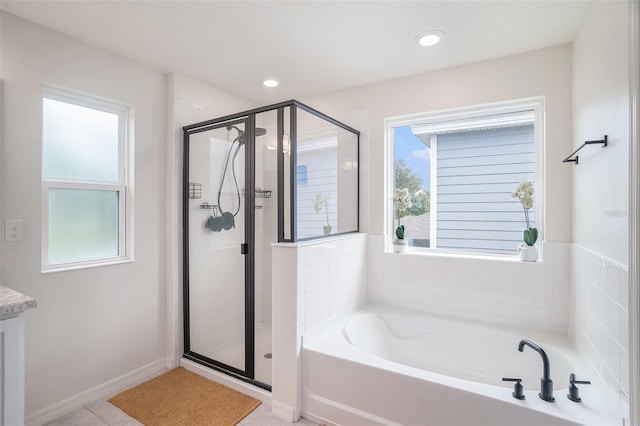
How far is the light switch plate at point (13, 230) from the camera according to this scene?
1.86 metres

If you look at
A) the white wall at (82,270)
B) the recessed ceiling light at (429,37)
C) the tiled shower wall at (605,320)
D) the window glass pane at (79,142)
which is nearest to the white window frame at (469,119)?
the tiled shower wall at (605,320)

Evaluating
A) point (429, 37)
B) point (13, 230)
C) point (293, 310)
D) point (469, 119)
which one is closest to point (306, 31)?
point (429, 37)

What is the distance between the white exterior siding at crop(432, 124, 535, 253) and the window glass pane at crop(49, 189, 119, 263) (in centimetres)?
268

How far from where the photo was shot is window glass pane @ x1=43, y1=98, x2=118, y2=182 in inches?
82.9

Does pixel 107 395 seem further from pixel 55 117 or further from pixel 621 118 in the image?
pixel 621 118

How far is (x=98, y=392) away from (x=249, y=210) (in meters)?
1.67

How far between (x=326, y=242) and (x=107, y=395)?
193 centimetres

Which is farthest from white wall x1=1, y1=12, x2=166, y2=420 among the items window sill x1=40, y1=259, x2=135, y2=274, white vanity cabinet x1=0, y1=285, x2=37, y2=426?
white vanity cabinet x1=0, y1=285, x2=37, y2=426

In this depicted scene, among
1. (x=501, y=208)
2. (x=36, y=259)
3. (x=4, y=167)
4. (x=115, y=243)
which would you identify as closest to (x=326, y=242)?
(x=501, y=208)

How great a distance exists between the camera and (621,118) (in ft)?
4.24

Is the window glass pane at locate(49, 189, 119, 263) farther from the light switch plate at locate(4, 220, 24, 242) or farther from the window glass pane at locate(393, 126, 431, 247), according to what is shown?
the window glass pane at locate(393, 126, 431, 247)

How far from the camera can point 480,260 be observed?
8.11 ft

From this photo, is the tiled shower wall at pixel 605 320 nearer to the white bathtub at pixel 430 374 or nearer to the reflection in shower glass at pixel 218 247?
the white bathtub at pixel 430 374

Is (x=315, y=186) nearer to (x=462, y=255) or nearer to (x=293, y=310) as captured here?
(x=293, y=310)
